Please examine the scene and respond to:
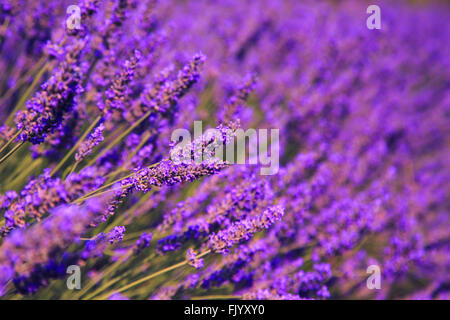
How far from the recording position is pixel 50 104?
29.2 inches

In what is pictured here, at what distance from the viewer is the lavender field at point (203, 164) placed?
29.5 inches

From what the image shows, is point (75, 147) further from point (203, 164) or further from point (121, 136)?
point (203, 164)

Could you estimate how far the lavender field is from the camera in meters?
0.75

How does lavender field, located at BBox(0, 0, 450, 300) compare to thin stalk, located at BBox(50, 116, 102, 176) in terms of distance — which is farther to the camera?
thin stalk, located at BBox(50, 116, 102, 176)

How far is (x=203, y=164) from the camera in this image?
0.73 meters

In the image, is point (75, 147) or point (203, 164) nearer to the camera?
point (203, 164)

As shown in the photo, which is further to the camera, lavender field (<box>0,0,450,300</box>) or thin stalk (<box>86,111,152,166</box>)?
thin stalk (<box>86,111,152,166</box>)

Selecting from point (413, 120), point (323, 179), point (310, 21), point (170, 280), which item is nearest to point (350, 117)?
point (413, 120)

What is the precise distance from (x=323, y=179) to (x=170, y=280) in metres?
0.72

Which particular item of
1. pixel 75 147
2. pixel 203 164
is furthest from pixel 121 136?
pixel 203 164

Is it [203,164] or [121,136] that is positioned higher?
[121,136]

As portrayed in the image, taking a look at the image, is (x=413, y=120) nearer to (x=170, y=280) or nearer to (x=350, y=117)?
(x=350, y=117)

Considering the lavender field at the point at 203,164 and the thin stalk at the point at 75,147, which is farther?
the thin stalk at the point at 75,147
